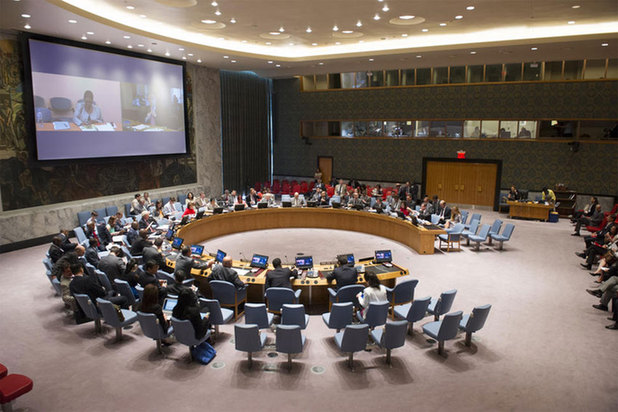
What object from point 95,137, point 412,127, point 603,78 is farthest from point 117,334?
point 603,78

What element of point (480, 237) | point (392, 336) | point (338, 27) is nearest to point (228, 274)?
point (392, 336)

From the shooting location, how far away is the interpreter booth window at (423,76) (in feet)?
58.5

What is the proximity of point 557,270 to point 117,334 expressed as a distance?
9.33 m

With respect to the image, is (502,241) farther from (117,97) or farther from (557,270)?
(117,97)

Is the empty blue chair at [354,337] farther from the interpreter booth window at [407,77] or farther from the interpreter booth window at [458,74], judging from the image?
the interpreter booth window at [407,77]

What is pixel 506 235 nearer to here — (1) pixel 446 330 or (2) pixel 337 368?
(1) pixel 446 330

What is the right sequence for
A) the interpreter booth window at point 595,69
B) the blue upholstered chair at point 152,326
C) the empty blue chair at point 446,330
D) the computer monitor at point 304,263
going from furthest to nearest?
the interpreter booth window at point 595,69 < the computer monitor at point 304,263 < the empty blue chair at point 446,330 < the blue upholstered chair at point 152,326

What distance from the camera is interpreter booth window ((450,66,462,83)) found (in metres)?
17.2

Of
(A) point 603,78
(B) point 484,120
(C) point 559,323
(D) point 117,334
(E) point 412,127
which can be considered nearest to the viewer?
(D) point 117,334

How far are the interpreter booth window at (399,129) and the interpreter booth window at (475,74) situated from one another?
2914 mm

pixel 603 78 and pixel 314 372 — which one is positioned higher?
pixel 603 78

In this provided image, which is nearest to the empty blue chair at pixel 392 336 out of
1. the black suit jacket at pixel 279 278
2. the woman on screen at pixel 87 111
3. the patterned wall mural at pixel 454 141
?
the black suit jacket at pixel 279 278

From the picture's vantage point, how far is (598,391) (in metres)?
5.15

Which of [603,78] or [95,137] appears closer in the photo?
[95,137]
